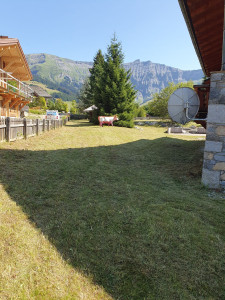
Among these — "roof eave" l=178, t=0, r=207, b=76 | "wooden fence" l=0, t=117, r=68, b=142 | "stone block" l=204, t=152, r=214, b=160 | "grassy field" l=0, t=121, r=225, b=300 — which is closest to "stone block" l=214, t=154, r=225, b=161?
"stone block" l=204, t=152, r=214, b=160

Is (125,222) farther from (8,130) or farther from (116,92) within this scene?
Result: (116,92)

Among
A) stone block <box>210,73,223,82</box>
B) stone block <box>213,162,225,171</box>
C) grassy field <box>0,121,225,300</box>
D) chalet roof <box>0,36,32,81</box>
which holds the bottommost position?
grassy field <box>0,121,225,300</box>

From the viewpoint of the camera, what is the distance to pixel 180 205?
4578 mm

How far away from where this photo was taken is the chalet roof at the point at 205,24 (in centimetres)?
576

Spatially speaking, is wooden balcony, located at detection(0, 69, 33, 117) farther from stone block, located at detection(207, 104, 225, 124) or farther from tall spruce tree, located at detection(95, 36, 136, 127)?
stone block, located at detection(207, 104, 225, 124)

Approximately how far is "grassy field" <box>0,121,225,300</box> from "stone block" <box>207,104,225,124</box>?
1.93 m

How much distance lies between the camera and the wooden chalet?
585 inches

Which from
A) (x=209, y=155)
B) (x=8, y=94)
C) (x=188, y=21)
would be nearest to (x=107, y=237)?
(x=209, y=155)

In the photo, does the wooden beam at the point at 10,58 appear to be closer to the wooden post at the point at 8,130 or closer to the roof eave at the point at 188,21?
the wooden post at the point at 8,130

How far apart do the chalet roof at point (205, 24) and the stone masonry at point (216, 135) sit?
2.08 meters

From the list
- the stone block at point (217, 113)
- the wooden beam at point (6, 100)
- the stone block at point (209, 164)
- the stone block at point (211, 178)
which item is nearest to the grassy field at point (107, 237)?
the stone block at point (211, 178)

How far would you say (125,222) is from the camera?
3.83 meters

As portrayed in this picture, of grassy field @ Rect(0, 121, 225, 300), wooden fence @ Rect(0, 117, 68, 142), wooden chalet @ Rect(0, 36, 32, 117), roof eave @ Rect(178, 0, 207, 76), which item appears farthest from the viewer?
wooden chalet @ Rect(0, 36, 32, 117)

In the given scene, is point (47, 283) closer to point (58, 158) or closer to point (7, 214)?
point (7, 214)
